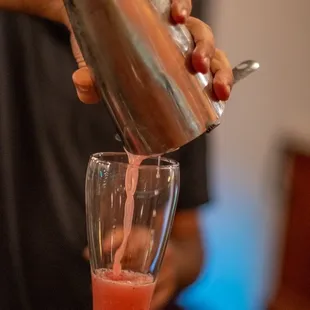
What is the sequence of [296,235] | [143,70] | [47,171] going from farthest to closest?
[296,235]
[47,171]
[143,70]

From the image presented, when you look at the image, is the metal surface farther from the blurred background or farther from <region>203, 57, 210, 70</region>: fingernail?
the blurred background

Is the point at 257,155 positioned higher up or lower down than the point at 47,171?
lower down

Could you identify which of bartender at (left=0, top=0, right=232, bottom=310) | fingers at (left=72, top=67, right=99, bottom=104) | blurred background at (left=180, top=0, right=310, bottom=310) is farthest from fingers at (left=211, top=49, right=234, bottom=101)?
blurred background at (left=180, top=0, right=310, bottom=310)

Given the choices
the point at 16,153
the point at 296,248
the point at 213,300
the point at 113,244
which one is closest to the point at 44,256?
the point at 16,153

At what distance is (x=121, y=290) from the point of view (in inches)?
22.2

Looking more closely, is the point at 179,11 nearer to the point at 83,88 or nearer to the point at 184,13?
the point at 184,13

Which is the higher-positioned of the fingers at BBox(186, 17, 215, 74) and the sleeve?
the fingers at BBox(186, 17, 215, 74)

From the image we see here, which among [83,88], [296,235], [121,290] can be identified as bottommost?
[296,235]

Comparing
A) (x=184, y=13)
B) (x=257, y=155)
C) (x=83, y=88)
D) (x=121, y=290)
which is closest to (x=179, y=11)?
(x=184, y=13)

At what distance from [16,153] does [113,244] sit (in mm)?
438

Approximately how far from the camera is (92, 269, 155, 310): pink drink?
57 cm

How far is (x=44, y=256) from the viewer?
940 mm

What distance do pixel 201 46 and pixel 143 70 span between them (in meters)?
0.07

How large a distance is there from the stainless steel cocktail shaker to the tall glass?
0.05m
